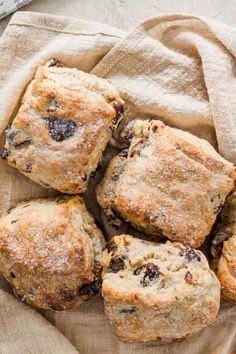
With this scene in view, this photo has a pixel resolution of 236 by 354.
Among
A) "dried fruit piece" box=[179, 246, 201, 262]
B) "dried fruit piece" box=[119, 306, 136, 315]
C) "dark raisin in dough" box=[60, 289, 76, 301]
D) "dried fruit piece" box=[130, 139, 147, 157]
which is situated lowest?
"dark raisin in dough" box=[60, 289, 76, 301]

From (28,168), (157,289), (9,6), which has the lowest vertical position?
(157,289)

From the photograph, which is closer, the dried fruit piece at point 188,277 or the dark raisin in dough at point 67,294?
the dried fruit piece at point 188,277

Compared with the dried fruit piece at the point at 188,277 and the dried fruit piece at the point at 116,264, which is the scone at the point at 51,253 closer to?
the dried fruit piece at the point at 116,264

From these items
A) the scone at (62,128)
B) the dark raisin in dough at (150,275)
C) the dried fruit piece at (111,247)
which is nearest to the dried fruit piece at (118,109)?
the scone at (62,128)

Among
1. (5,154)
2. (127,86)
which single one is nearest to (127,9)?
(127,86)

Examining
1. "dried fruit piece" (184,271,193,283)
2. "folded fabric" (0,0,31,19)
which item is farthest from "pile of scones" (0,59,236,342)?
"folded fabric" (0,0,31,19)

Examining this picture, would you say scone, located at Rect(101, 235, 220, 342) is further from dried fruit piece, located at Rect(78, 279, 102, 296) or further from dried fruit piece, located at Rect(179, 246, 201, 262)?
dried fruit piece, located at Rect(78, 279, 102, 296)

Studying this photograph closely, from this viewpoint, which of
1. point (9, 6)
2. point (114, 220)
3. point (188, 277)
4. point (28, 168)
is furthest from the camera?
point (9, 6)

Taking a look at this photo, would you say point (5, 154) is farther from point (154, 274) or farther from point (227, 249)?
point (227, 249)
